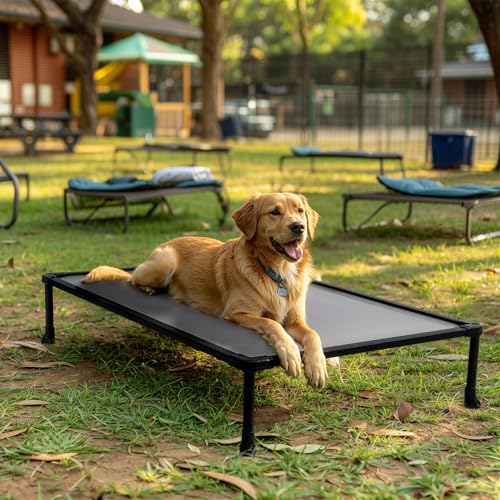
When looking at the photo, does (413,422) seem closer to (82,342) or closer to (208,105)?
(82,342)

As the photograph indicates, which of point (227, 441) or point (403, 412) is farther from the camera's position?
point (403, 412)

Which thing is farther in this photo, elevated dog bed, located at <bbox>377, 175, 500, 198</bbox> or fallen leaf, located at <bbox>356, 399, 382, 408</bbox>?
elevated dog bed, located at <bbox>377, 175, 500, 198</bbox>

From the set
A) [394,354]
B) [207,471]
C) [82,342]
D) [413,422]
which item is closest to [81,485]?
[207,471]

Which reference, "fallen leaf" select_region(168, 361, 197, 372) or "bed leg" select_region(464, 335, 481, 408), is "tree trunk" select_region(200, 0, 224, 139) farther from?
"bed leg" select_region(464, 335, 481, 408)

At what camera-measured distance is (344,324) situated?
4250 millimetres

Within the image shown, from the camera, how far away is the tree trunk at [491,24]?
14258mm

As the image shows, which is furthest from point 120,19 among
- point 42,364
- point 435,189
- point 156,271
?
point 42,364

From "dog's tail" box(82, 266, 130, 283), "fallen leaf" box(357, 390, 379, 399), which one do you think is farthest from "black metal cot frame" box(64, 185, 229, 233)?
"fallen leaf" box(357, 390, 379, 399)

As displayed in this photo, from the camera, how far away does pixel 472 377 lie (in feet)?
13.5

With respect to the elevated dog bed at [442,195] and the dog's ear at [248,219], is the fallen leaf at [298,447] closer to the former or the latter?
the dog's ear at [248,219]

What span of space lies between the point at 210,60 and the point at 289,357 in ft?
70.2

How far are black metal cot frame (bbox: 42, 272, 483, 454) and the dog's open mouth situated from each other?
368 millimetres

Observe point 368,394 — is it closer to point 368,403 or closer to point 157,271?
point 368,403

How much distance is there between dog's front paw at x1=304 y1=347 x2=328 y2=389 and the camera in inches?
144
